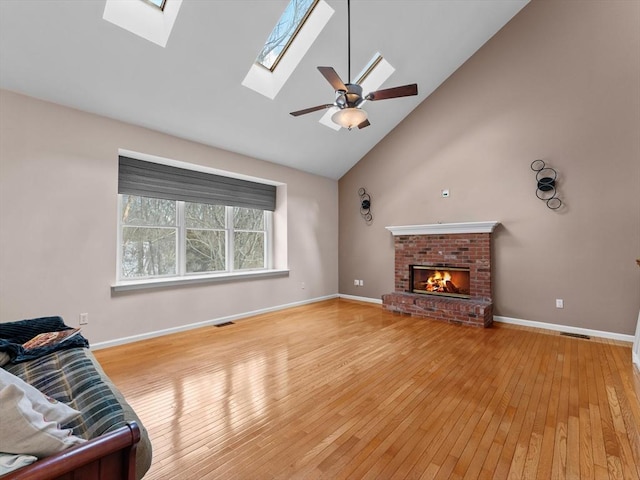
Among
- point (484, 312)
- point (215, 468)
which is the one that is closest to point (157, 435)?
point (215, 468)

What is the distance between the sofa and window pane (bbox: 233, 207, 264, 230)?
11.2 feet

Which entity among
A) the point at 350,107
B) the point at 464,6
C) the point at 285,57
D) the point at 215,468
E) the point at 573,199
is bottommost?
the point at 215,468

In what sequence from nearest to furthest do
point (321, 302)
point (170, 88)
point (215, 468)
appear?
point (215, 468) → point (170, 88) → point (321, 302)

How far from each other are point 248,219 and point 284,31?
2874 millimetres

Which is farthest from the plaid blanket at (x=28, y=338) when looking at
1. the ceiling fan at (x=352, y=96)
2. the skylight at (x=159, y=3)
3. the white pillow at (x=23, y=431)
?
the skylight at (x=159, y=3)

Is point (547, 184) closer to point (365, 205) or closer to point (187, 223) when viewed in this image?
point (365, 205)

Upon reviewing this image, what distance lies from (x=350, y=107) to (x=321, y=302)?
412 centimetres

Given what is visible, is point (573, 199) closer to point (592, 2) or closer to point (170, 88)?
point (592, 2)

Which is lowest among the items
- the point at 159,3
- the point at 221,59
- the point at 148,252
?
the point at 148,252

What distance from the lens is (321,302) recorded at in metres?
6.04

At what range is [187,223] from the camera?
173 inches

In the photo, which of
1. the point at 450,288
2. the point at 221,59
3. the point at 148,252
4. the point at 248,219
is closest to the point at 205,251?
the point at 148,252

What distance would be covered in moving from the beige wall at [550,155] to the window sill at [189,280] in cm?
287

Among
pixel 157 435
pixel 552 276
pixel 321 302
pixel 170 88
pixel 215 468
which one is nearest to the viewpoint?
pixel 215 468
